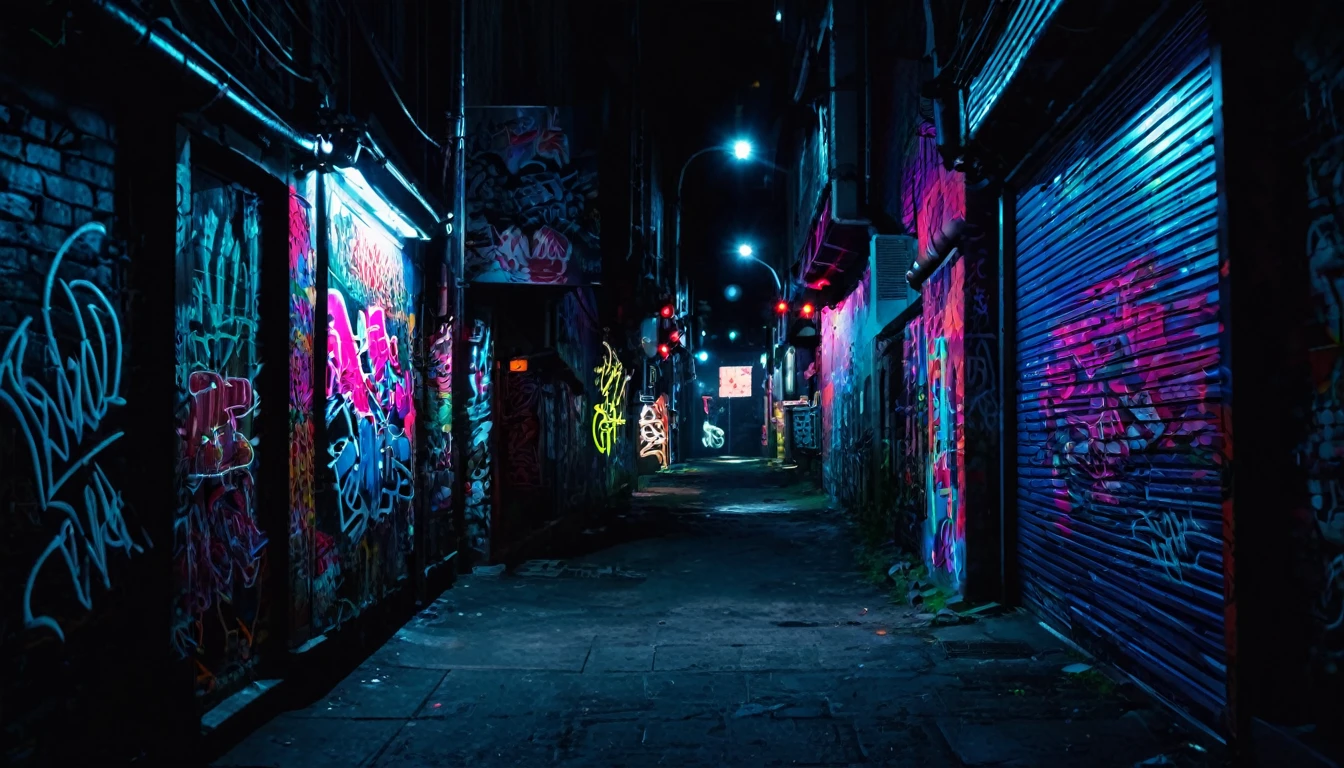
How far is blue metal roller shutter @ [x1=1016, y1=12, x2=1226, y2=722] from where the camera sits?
4.34 m

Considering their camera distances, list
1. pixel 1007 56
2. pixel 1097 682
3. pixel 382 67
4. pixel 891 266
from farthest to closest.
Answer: pixel 891 266, pixel 382 67, pixel 1007 56, pixel 1097 682

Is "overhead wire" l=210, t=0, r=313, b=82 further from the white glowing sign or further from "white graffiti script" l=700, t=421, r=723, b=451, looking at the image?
"white graffiti script" l=700, t=421, r=723, b=451

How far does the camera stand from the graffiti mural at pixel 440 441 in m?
8.72

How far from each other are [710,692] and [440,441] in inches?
181

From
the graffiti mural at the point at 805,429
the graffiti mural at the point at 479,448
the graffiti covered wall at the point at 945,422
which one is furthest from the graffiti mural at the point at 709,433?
the graffiti covered wall at the point at 945,422

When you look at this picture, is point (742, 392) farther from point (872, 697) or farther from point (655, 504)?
point (872, 697)

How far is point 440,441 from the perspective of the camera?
350 inches

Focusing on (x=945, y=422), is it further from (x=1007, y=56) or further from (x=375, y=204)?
A: (x=375, y=204)

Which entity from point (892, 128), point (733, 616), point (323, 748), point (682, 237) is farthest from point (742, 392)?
point (323, 748)

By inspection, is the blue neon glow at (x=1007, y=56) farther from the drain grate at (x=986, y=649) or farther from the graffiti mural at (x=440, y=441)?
the graffiti mural at (x=440, y=441)

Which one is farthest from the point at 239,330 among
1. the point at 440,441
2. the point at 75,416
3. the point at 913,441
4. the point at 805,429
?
the point at 805,429

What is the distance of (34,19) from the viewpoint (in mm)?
3311

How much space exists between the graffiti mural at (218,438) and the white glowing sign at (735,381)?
4191cm

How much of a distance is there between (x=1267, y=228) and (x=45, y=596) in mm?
5541
